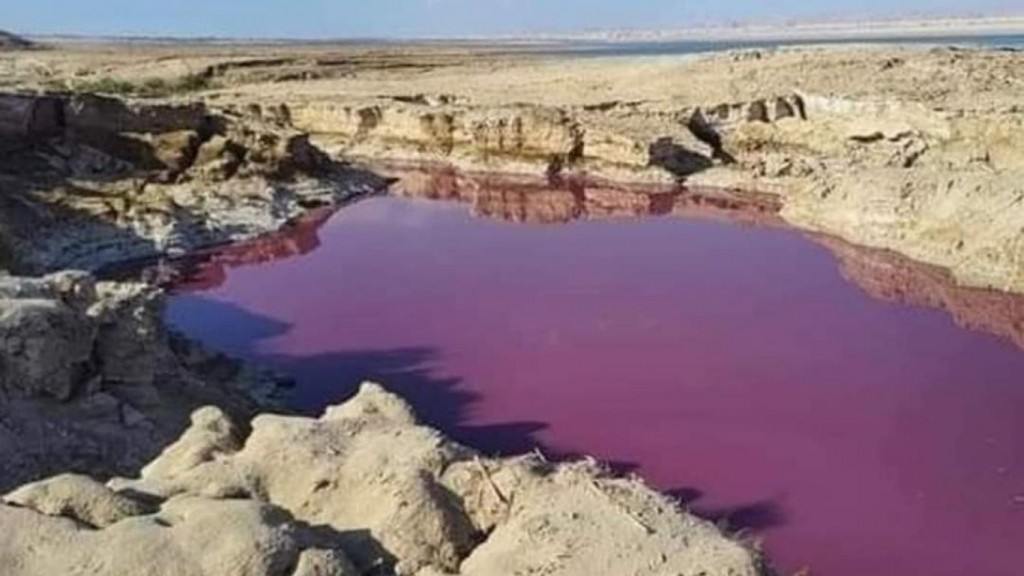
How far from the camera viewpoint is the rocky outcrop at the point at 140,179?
24.2 metres

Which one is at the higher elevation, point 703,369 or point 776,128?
point 776,128

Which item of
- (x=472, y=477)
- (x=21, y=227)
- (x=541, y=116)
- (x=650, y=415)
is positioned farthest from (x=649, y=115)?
(x=472, y=477)

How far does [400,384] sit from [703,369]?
13.5ft

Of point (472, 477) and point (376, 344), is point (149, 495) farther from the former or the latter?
point (376, 344)

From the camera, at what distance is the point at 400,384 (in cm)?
1677

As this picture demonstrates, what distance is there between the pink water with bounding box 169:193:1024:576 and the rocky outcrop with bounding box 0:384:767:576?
496 cm

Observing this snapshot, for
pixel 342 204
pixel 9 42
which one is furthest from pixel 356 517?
pixel 9 42

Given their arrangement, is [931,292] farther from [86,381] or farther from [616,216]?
[86,381]

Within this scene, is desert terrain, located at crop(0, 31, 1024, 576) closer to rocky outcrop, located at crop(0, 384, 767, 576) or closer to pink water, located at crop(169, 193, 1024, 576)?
rocky outcrop, located at crop(0, 384, 767, 576)

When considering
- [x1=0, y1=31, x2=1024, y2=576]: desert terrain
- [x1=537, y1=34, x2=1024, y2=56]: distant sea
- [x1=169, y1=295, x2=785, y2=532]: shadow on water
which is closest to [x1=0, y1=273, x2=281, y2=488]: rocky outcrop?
[x1=0, y1=31, x2=1024, y2=576]: desert terrain

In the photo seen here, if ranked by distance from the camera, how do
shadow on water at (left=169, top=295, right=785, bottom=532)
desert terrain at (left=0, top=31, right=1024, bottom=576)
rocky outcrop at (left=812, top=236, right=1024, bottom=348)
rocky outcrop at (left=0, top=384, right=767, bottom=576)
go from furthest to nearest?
rocky outcrop at (left=812, top=236, right=1024, bottom=348) < shadow on water at (left=169, top=295, right=785, bottom=532) < desert terrain at (left=0, top=31, right=1024, bottom=576) < rocky outcrop at (left=0, top=384, right=767, bottom=576)

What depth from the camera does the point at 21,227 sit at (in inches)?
922

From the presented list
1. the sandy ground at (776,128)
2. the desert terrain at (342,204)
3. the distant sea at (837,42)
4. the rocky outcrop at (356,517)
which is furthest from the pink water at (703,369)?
the distant sea at (837,42)

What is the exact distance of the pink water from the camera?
1280cm
